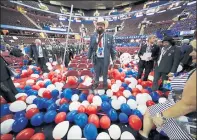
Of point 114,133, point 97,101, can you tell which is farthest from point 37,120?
point 114,133

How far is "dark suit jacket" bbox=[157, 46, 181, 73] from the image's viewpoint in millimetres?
2432

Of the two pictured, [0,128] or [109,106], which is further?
[109,106]

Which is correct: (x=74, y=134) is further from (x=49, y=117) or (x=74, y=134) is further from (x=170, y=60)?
(x=170, y=60)

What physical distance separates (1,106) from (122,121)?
190cm

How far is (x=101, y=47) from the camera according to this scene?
2.47 metres

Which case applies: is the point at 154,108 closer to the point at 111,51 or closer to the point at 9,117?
the point at 111,51

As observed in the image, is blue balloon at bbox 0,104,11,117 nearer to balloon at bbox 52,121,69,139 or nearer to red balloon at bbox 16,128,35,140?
red balloon at bbox 16,128,35,140

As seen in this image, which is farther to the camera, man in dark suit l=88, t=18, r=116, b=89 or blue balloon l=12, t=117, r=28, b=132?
man in dark suit l=88, t=18, r=116, b=89

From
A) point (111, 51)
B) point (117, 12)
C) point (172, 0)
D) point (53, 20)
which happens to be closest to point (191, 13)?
point (172, 0)

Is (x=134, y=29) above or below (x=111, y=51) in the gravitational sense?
above

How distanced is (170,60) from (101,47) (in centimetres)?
148

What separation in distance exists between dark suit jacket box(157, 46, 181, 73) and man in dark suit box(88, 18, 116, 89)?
110 cm

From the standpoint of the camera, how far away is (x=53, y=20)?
82.9ft

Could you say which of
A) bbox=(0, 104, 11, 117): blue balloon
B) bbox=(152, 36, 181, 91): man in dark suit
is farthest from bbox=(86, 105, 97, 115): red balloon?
bbox=(152, 36, 181, 91): man in dark suit
